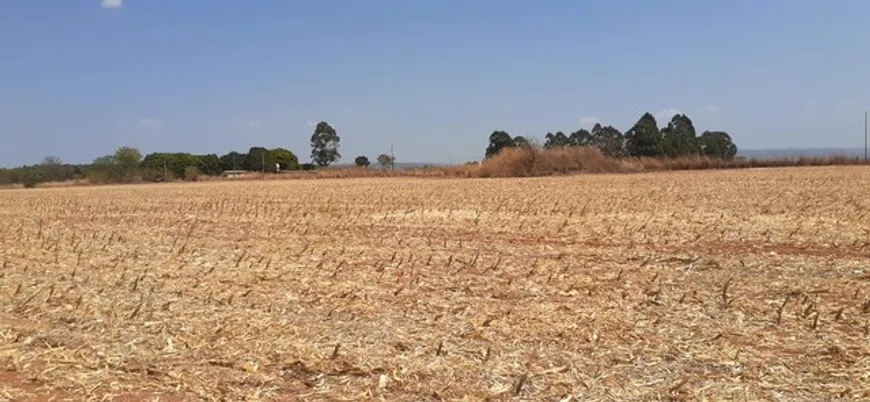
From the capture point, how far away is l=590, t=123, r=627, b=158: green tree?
240ft

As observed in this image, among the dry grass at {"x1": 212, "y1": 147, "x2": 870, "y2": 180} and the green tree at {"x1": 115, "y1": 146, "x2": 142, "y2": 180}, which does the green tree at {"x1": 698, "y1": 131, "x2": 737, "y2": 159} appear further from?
the green tree at {"x1": 115, "y1": 146, "x2": 142, "y2": 180}

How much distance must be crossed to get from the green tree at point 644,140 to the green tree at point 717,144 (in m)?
7.50

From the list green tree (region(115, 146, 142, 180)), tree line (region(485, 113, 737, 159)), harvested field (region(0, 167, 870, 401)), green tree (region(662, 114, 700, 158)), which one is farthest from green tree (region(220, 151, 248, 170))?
harvested field (region(0, 167, 870, 401))

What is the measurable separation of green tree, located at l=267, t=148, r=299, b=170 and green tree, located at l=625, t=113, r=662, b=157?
45.6m

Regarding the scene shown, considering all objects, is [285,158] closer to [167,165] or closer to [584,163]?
[167,165]

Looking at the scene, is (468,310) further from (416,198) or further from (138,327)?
(416,198)

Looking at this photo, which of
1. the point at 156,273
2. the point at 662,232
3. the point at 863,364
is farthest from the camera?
the point at 662,232

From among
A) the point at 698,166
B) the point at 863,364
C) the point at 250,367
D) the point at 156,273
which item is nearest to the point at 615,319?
the point at 863,364

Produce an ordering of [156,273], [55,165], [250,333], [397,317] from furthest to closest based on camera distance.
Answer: [55,165], [156,273], [397,317], [250,333]

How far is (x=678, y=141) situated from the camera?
233 feet

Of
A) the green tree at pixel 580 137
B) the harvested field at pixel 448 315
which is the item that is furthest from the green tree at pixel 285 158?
the harvested field at pixel 448 315

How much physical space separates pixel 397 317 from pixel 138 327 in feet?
7.34

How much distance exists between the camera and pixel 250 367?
15.7 feet

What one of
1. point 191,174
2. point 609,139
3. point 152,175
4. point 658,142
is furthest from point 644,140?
point 152,175
